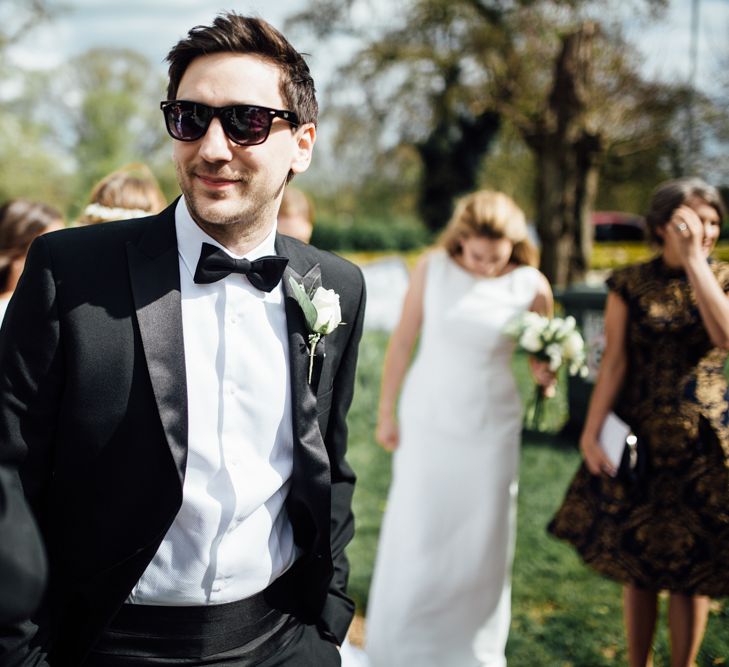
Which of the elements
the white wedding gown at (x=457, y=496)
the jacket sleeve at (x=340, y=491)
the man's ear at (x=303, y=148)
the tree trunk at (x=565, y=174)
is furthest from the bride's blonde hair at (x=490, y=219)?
the tree trunk at (x=565, y=174)

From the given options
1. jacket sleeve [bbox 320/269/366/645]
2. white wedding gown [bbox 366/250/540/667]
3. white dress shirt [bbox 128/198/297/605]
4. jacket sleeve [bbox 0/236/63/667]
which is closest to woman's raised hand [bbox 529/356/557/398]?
white wedding gown [bbox 366/250/540/667]

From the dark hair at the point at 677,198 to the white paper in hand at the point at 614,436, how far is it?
3.11 ft

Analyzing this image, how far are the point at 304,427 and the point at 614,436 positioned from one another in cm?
217

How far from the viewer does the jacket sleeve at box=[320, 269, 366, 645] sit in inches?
83.1

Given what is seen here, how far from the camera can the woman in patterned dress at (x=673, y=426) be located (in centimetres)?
333

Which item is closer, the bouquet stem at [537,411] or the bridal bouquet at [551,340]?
the bridal bouquet at [551,340]

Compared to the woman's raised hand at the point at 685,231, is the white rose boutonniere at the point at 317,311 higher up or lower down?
lower down

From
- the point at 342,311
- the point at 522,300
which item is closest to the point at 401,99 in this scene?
the point at 522,300

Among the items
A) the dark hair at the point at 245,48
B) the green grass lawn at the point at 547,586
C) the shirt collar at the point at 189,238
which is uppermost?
the dark hair at the point at 245,48

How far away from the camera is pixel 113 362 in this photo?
161 centimetres

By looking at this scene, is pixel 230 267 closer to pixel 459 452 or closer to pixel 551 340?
pixel 551 340

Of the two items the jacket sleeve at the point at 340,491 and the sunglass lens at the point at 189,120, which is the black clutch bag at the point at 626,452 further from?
the sunglass lens at the point at 189,120

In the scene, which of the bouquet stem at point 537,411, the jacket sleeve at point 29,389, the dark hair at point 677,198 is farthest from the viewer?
the bouquet stem at point 537,411

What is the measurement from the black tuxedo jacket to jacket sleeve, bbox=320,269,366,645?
607mm
